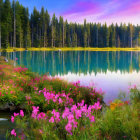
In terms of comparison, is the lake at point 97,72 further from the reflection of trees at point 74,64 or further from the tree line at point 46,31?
the tree line at point 46,31

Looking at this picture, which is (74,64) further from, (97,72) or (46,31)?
(46,31)

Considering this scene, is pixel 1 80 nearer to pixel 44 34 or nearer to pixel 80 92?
pixel 80 92

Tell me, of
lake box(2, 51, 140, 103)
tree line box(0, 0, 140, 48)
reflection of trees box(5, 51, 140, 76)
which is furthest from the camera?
tree line box(0, 0, 140, 48)

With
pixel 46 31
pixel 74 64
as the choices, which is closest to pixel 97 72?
pixel 74 64

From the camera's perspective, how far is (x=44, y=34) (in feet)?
229

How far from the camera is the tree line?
52.8 m

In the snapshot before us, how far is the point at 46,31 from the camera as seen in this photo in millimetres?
74188

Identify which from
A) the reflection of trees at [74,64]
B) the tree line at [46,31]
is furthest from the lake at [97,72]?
the tree line at [46,31]

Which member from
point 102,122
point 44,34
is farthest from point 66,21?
point 102,122

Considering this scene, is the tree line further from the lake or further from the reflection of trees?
the lake

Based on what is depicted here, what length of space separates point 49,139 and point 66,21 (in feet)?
300

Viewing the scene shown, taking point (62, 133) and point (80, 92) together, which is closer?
point (62, 133)

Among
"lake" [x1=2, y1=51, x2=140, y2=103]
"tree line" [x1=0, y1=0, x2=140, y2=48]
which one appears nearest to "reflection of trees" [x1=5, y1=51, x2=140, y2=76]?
"lake" [x1=2, y1=51, x2=140, y2=103]

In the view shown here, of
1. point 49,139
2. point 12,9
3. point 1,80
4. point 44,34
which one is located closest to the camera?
point 49,139
